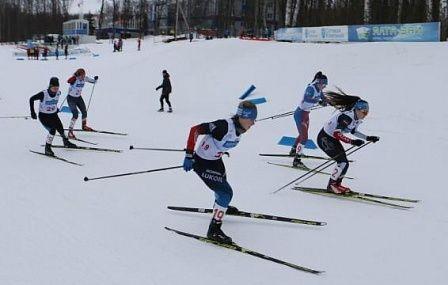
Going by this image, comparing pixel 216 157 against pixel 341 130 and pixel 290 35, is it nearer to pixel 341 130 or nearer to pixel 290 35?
pixel 341 130

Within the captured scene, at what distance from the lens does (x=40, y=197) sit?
22.6 feet

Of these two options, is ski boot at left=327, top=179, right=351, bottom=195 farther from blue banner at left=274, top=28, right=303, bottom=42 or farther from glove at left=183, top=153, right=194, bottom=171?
blue banner at left=274, top=28, right=303, bottom=42

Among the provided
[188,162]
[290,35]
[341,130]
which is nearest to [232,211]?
[188,162]

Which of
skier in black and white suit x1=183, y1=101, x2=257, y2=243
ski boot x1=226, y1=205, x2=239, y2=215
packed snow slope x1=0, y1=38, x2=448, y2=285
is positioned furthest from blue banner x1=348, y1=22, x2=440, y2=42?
skier in black and white suit x1=183, y1=101, x2=257, y2=243

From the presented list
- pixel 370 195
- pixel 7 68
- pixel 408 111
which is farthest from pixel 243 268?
pixel 7 68

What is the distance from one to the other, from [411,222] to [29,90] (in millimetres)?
19929

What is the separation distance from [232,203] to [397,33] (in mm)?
18209

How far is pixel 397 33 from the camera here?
22.4 metres

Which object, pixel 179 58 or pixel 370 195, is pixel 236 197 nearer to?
pixel 370 195

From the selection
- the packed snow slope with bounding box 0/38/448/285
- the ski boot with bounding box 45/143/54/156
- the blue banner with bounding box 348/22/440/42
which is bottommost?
the packed snow slope with bounding box 0/38/448/285

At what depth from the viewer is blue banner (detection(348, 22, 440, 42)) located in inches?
837

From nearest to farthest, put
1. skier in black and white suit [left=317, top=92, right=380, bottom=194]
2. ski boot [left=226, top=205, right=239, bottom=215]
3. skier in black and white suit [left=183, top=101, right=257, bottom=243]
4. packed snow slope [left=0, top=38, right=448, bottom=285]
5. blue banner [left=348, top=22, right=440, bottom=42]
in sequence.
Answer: packed snow slope [left=0, top=38, right=448, bottom=285]
skier in black and white suit [left=183, top=101, right=257, bottom=243]
ski boot [left=226, top=205, right=239, bottom=215]
skier in black and white suit [left=317, top=92, right=380, bottom=194]
blue banner [left=348, top=22, right=440, bottom=42]

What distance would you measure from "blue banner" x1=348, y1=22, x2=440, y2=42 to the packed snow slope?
12.8 ft

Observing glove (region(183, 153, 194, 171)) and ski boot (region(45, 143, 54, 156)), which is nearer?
glove (region(183, 153, 194, 171))
